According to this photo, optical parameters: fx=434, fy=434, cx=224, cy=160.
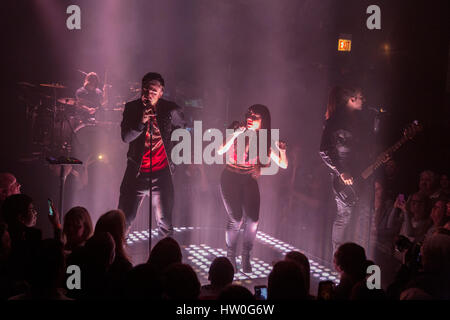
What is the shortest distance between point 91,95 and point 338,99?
3722mm

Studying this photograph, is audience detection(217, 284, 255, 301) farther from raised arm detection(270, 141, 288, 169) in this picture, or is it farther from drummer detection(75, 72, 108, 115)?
drummer detection(75, 72, 108, 115)

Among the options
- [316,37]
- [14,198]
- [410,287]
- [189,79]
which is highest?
[316,37]

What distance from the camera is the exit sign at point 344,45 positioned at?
694 centimetres

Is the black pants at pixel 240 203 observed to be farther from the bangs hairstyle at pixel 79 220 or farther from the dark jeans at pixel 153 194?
the bangs hairstyle at pixel 79 220

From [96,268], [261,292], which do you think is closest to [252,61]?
[261,292]

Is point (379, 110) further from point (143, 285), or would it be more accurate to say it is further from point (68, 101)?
point (143, 285)

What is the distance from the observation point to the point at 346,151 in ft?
20.5

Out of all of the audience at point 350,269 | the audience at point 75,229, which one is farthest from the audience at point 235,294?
the audience at point 75,229

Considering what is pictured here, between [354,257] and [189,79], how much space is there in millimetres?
4862

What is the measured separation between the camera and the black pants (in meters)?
5.79
